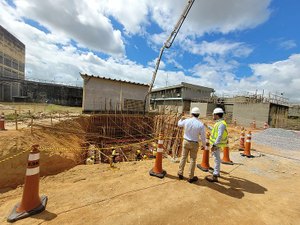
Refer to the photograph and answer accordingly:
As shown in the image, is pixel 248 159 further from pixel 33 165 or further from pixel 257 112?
pixel 257 112

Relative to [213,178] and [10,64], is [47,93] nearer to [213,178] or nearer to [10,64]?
[10,64]

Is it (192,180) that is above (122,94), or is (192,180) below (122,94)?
below

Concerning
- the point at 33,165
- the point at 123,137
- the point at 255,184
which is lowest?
the point at 123,137

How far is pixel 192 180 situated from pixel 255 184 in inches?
71.9

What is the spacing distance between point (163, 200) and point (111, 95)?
1688 centimetres

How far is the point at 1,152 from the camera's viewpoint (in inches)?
222

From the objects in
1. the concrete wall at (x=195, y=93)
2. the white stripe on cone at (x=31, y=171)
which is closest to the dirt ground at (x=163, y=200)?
the white stripe on cone at (x=31, y=171)

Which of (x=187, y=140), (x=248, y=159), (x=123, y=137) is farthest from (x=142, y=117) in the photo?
(x=187, y=140)

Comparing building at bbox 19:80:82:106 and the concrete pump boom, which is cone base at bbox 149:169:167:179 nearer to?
the concrete pump boom

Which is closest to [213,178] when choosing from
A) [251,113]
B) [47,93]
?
[251,113]

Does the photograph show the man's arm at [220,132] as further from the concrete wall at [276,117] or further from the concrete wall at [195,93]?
the concrete wall at [195,93]

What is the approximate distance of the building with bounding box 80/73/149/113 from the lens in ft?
58.3

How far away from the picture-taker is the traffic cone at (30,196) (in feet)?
9.13

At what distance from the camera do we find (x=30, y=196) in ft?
9.50
